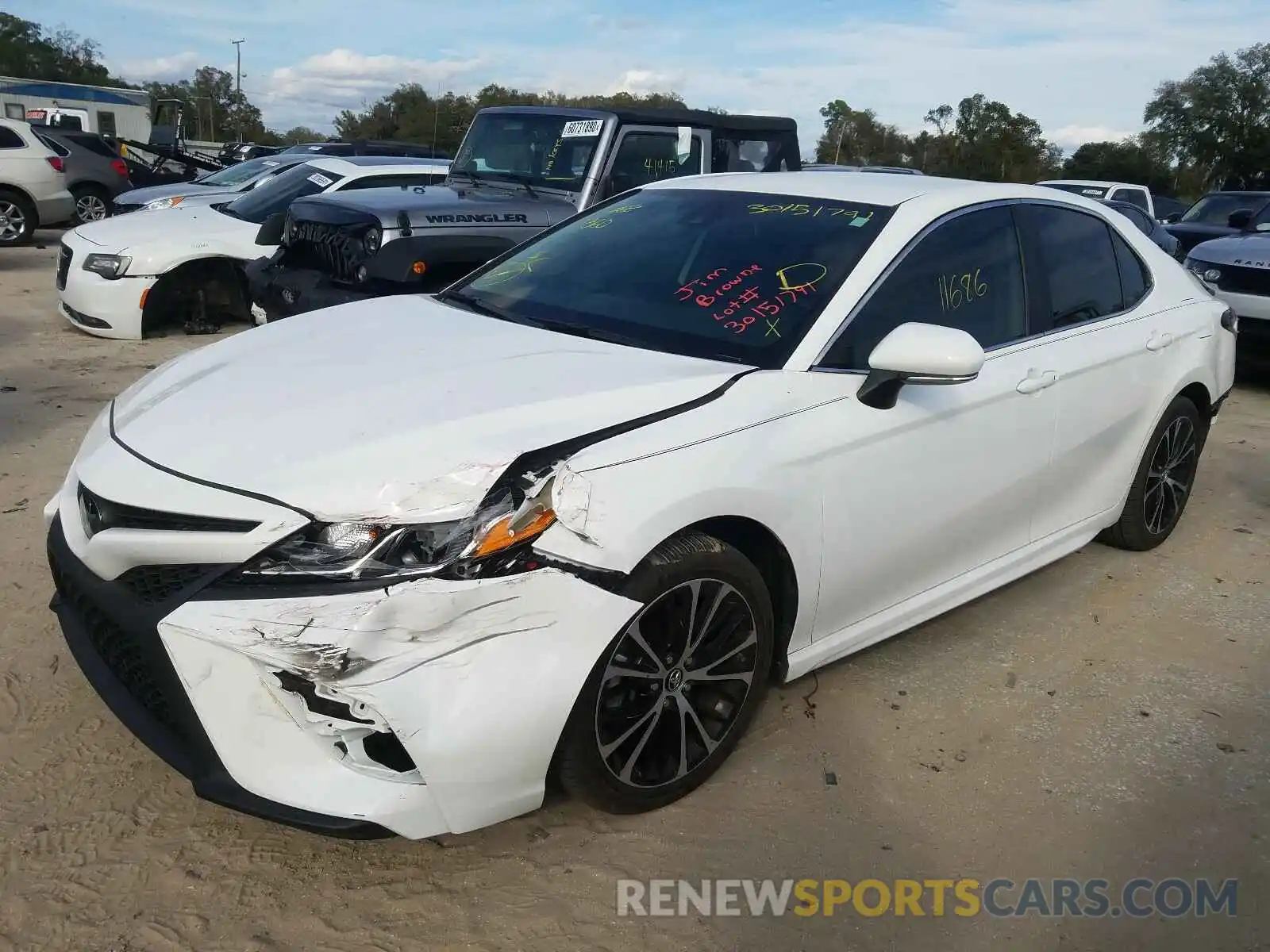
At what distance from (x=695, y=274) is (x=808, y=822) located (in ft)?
5.55

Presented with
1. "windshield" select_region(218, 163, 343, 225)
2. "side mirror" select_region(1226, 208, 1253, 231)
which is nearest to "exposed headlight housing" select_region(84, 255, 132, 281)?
"windshield" select_region(218, 163, 343, 225)

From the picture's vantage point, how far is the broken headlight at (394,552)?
7.03 feet

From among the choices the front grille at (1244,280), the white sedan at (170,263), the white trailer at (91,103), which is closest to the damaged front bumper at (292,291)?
the white sedan at (170,263)

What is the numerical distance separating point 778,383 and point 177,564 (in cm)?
155

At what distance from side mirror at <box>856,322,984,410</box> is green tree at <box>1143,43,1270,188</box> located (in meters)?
48.9

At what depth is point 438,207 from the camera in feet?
21.3

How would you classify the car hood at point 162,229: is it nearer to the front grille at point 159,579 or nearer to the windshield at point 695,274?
the windshield at point 695,274

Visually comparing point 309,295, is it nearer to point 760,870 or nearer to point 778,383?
point 778,383

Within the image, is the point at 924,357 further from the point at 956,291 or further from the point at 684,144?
the point at 684,144

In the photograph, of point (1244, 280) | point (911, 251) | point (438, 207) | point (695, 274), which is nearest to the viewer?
point (911, 251)

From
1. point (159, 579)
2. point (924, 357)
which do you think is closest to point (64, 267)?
point (159, 579)

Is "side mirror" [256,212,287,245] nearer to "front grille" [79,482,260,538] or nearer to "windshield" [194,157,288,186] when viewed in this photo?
"front grille" [79,482,260,538]

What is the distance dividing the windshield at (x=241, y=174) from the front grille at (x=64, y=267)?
3.63m

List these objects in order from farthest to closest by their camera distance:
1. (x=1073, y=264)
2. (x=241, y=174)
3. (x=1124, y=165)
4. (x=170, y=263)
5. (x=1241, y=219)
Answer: (x=1124, y=165), (x=241, y=174), (x=1241, y=219), (x=170, y=263), (x=1073, y=264)
